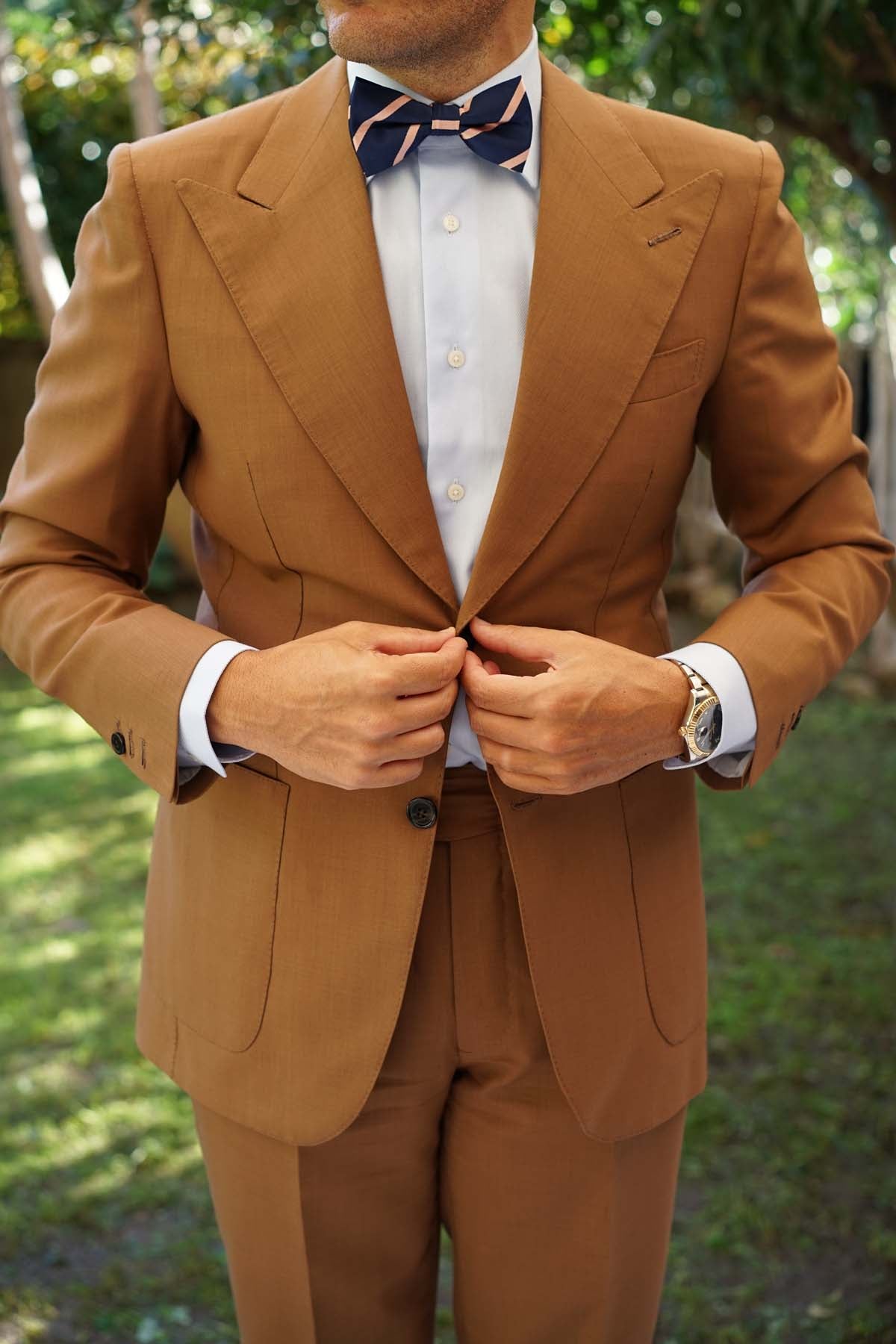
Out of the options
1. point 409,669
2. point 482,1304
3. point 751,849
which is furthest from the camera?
point 751,849

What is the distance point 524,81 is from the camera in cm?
147

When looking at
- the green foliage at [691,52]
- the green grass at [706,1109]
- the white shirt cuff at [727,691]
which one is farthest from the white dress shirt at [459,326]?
the green grass at [706,1109]

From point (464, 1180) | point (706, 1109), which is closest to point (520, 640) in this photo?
point (464, 1180)

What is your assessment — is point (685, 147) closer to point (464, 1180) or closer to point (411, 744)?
point (411, 744)

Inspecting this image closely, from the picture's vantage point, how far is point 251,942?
152cm

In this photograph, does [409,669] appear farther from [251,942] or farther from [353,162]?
[353,162]

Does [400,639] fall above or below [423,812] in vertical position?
above

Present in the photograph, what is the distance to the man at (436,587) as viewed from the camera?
139 centimetres

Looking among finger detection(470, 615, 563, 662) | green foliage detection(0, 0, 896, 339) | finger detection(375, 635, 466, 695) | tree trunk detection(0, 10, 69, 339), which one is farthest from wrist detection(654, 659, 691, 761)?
tree trunk detection(0, 10, 69, 339)

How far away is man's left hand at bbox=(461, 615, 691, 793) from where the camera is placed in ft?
4.30

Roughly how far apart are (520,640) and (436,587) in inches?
4.6

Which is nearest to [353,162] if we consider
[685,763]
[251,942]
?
[685,763]

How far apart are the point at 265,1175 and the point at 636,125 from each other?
1301mm

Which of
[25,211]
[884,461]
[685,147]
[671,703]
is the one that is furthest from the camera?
[25,211]
